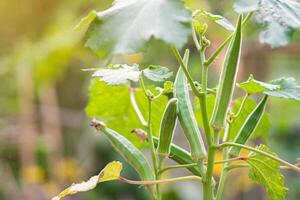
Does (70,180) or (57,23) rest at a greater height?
(57,23)

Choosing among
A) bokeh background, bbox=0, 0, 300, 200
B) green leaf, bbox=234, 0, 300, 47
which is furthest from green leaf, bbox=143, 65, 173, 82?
bokeh background, bbox=0, 0, 300, 200

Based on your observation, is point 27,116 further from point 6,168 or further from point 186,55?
point 186,55

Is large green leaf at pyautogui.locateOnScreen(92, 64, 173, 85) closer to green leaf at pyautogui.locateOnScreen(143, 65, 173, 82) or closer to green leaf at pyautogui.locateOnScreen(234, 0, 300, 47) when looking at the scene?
green leaf at pyautogui.locateOnScreen(143, 65, 173, 82)

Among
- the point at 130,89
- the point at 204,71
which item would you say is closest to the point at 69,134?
the point at 130,89

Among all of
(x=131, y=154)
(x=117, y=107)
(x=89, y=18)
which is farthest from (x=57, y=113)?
(x=89, y=18)

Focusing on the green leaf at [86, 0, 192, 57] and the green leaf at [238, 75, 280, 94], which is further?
the green leaf at [238, 75, 280, 94]

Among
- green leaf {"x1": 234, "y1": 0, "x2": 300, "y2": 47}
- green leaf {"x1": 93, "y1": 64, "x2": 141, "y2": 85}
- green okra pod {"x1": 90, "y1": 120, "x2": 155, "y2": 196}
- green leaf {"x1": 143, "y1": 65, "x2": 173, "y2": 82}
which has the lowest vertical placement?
green okra pod {"x1": 90, "y1": 120, "x2": 155, "y2": 196}

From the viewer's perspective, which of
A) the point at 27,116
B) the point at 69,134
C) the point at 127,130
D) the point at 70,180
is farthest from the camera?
the point at 69,134
